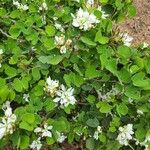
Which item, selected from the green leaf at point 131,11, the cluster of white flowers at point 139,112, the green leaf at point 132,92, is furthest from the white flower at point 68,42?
the green leaf at point 131,11

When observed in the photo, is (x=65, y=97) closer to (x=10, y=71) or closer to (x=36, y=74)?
(x=36, y=74)

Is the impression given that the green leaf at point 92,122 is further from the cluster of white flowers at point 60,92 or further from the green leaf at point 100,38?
the green leaf at point 100,38

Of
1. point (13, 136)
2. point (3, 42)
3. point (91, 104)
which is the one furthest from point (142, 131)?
point (3, 42)

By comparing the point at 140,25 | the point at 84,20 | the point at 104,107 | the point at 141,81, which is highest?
the point at 140,25

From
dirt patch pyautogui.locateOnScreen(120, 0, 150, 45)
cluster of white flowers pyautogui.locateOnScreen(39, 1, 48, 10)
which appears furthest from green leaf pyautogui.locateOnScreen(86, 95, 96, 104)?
dirt patch pyautogui.locateOnScreen(120, 0, 150, 45)

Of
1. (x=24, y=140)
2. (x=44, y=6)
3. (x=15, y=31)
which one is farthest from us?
(x=44, y=6)

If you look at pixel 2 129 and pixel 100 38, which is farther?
pixel 100 38

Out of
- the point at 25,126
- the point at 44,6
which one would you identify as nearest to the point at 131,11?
the point at 44,6

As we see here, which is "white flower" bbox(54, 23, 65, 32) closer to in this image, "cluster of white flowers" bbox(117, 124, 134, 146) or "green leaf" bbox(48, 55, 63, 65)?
"green leaf" bbox(48, 55, 63, 65)
